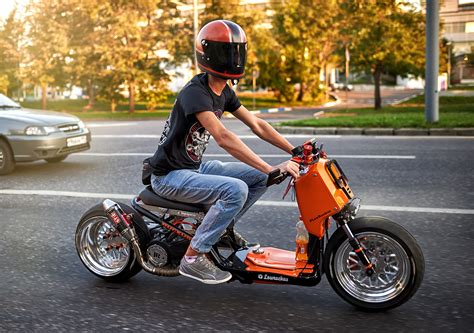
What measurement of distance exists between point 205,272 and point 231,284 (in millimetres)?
444

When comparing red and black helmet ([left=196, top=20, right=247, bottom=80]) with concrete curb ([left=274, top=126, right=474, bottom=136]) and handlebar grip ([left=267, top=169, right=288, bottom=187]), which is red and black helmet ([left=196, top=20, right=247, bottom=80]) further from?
concrete curb ([left=274, top=126, right=474, bottom=136])

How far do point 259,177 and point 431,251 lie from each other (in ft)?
5.84

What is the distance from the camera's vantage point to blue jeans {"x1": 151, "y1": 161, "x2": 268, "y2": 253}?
3789mm

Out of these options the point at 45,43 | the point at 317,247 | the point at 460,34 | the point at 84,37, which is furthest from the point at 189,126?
the point at 45,43

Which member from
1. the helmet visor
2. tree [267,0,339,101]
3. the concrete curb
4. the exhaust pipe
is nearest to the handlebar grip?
the helmet visor

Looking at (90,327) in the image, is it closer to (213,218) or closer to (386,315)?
(213,218)

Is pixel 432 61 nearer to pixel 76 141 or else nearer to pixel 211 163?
pixel 76 141

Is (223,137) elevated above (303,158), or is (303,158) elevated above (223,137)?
(223,137)

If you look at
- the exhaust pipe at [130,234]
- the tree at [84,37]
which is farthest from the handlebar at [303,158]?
the tree at [84,37]

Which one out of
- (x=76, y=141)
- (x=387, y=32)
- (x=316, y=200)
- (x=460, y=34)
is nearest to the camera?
(x=316, y=200)

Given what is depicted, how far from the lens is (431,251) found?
496 cm

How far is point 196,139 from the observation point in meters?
3.95

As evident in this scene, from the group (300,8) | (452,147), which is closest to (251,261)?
(452,147)

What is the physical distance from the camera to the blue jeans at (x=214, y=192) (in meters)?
3.79
